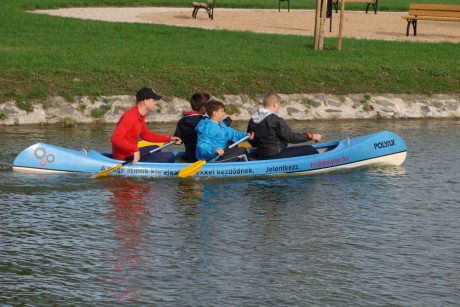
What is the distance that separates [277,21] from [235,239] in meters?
23.8

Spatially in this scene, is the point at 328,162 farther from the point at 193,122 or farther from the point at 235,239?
the point at 235,239

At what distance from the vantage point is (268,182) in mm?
14484

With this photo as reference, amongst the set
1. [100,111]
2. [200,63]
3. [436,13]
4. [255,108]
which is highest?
[436,13]

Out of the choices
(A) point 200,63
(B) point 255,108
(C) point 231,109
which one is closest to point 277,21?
(A) point 200,63

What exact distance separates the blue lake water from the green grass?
463 cm

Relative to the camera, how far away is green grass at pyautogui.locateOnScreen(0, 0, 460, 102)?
20.2 meters

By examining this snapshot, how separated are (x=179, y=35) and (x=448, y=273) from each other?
717 inches

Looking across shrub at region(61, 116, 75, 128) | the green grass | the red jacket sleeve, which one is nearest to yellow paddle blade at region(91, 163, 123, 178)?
the red jacket sleeve

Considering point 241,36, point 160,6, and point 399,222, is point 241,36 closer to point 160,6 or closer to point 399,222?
point 160,6

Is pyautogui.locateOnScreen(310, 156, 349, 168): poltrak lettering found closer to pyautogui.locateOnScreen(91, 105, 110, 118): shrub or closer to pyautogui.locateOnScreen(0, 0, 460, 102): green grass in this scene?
pyautogui.locateOnScreen(91, 105, 110, 118): shrub

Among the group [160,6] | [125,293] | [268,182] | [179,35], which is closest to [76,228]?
[125,293]

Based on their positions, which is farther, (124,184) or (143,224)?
(124,184)

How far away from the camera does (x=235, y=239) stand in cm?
1131

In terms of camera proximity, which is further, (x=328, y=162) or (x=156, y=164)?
(x=328, y=162)
